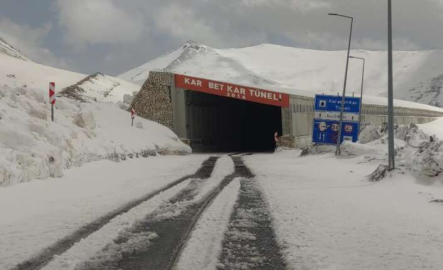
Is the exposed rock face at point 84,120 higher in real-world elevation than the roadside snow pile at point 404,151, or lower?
higher

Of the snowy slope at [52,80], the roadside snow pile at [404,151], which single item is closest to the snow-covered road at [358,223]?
the roadside snow pile at [404,151]

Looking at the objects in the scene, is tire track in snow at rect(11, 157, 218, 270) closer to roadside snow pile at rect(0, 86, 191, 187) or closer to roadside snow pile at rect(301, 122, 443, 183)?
roadside snow pile at rect(0, 86, 191, 187)

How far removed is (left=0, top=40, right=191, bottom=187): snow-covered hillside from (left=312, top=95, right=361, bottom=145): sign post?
10.3m

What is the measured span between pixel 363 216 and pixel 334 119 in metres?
19.1

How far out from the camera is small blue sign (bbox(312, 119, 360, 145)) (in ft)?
86.9

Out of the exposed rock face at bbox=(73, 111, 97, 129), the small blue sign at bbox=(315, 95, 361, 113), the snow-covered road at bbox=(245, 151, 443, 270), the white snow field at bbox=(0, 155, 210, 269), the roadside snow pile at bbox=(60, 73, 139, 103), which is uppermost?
the roadside snow pile at bbox=(60, 73, 139, 103)

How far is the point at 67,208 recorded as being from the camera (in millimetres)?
8766

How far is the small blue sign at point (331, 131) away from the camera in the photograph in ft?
86.9

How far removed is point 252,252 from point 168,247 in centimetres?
110

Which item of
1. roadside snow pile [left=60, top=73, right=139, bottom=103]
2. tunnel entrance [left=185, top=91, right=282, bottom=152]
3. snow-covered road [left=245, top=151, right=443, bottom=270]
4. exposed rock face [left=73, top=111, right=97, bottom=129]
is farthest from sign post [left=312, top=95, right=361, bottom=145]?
roadside snow pile [left=60, top=73, right=139, bottom=103]

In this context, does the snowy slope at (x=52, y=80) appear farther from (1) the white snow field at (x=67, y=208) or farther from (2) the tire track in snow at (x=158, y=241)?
(2) the tire track in snow at (x=158, y=241)

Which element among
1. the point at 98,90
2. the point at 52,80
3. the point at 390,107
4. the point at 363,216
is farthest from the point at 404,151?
the point at 52,80

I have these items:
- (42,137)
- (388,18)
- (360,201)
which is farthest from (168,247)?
(388,18)

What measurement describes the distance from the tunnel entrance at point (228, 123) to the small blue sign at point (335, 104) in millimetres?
13931
